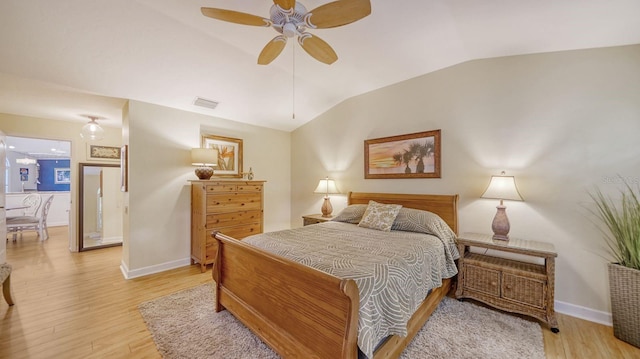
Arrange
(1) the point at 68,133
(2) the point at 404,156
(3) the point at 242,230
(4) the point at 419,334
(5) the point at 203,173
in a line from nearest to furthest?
(4) the point at 419,334 < (2) the point at 404,156 < (5) the point at 203,173 < (3) the point at 242,230 < (1) the point at 68,133

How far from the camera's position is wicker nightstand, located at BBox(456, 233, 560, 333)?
2.20 meters

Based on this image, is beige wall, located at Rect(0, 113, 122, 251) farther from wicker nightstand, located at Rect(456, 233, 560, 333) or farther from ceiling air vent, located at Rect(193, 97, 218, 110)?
wicker nightstand, located at Rect(456, 233, 560, 333)

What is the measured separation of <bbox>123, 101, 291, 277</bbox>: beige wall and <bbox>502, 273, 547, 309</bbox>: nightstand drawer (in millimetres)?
4270

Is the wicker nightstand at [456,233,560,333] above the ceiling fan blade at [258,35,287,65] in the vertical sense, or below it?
below

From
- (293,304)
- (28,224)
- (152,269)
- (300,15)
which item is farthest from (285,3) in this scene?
(28,224)

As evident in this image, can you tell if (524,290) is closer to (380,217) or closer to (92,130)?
(380,217)

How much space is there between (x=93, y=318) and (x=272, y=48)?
10.3 ft

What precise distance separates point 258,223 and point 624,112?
4553 millimetres

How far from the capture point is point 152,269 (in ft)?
11.4

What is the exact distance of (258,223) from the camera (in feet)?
13.5

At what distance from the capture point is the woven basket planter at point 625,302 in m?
1.92

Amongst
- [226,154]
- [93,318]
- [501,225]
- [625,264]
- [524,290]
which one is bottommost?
[93,318]

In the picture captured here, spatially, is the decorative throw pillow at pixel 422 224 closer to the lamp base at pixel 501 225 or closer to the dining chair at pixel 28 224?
the lamp base at pixel 501 225

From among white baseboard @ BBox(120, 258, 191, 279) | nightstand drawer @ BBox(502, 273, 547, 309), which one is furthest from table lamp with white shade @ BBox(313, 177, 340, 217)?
nightstand drawer @ BBox(502, 273, 547, 309)
